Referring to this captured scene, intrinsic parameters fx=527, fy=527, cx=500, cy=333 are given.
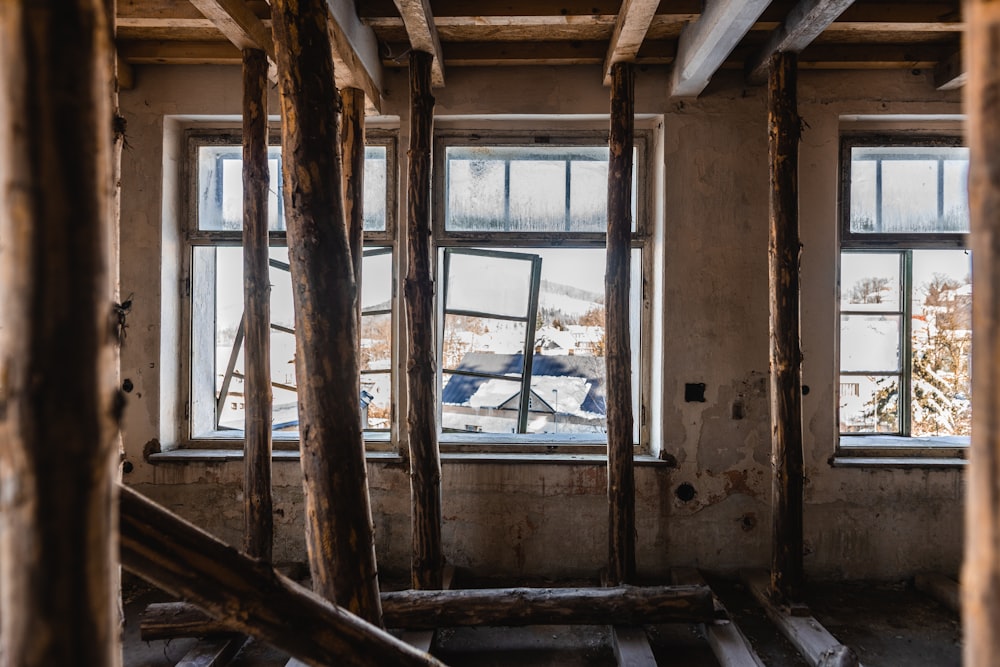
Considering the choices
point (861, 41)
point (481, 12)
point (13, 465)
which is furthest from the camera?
point (861, 41)

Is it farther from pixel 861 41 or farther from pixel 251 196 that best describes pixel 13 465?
pixel 861 41

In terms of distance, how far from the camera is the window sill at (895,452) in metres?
3.41

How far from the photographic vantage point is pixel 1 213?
2.15 feet

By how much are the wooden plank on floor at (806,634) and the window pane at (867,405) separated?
1294 millimetres

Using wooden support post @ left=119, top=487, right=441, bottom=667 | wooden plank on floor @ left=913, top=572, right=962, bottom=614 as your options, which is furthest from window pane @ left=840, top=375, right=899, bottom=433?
wooden support post @ left=119, top=487, right=441, bottom=667

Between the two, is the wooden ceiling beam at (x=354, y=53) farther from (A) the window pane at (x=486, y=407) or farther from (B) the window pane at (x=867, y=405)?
(B) the window pane at (x=867, y=405)

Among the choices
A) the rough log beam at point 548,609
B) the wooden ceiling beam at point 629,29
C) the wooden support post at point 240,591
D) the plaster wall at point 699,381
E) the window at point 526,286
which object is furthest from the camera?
the window at point 526,286

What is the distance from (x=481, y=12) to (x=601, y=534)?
3.21m

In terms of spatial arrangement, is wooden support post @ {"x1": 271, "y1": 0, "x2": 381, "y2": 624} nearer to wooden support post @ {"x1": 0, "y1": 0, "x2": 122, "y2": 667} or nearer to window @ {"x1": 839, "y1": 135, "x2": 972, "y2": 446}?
wooden support post @ {"x1": 0, "y1": 0, "x2": 122, "y2": 667}

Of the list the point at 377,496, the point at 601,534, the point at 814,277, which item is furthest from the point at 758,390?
the point at 377,496

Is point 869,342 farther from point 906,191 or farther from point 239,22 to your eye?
point 239,22

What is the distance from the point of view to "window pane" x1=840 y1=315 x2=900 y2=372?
3652 mm

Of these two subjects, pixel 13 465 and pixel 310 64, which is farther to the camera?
pixel 310 64

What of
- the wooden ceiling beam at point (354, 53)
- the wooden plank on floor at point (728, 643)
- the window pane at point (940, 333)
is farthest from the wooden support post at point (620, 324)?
the window pane at point (940, 333)
